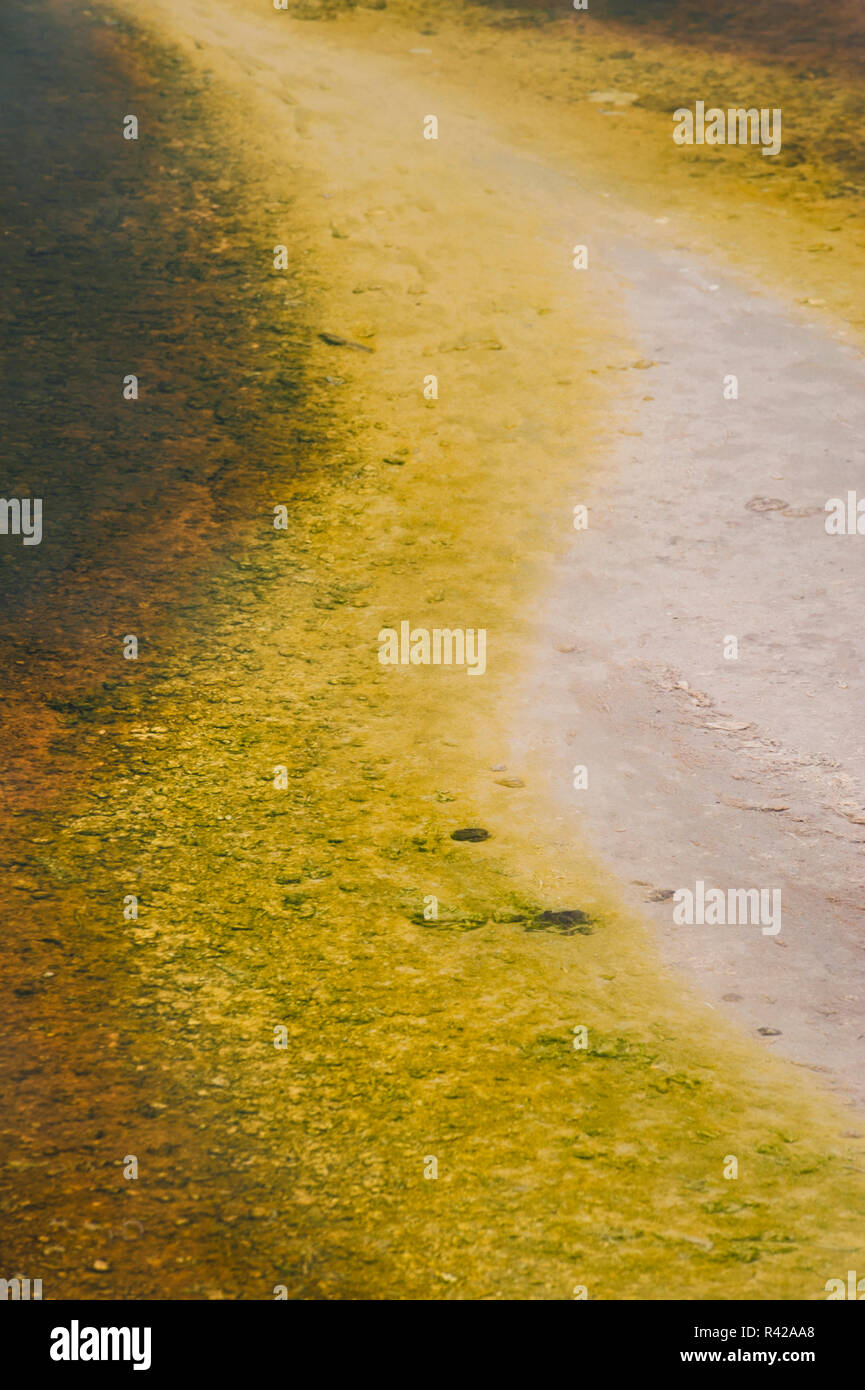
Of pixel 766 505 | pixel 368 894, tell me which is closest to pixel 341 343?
pixel 766 505

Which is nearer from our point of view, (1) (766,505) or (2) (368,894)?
(2) (368,894)

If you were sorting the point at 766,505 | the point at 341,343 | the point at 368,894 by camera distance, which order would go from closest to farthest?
the point at 368,894
the point at 766,505
the point at 341,343

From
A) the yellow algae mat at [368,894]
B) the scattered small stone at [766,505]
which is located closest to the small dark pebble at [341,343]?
the yellow algae mat at [368,894]

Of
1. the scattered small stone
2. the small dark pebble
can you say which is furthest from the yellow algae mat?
the scattered small stone

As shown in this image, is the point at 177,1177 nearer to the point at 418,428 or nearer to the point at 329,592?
the point at 329,592

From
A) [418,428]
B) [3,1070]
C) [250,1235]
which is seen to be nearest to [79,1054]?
[3,1070]

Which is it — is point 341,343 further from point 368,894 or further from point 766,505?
point 368,894

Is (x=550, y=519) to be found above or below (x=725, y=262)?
below

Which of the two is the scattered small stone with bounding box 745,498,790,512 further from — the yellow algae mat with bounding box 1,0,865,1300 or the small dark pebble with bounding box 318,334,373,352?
the small dark pebble with bounding box 318,334,373,352
